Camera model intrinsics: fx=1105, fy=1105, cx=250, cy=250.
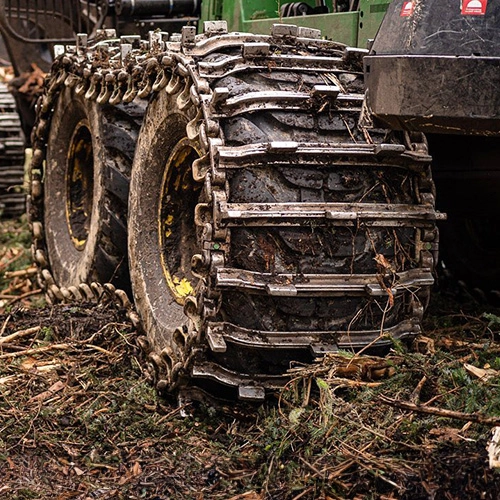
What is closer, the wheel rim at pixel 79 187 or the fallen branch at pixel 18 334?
the fallen branch at pixel 18 334

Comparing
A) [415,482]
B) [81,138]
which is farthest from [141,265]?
[415,482]

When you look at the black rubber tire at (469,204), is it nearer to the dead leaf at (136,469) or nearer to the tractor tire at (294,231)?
the tractor tire at (294,231)

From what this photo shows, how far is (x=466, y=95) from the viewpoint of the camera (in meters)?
3.28

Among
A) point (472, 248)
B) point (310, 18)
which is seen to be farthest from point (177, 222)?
point (472, 248)

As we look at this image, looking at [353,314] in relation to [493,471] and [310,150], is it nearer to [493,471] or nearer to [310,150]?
[310,150]

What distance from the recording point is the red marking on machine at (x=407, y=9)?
3.40 metres

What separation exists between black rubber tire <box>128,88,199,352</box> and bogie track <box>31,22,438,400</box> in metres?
0.31

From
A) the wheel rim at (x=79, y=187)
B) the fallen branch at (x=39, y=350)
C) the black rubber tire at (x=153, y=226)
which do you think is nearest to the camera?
the black rubber tire at (x=153, y=226)

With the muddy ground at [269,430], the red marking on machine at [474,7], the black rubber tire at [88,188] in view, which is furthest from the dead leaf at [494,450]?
the black rubber tire at [88,188]

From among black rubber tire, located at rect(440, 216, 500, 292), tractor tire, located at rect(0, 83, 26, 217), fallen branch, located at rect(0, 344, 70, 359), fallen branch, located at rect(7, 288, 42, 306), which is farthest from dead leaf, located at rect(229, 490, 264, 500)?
tractor tire, located at rect(0, 83, 26, 217)

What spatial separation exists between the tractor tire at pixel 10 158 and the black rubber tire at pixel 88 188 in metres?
1.48

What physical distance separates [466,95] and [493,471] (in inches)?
44.1

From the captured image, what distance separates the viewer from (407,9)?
11.2 feet

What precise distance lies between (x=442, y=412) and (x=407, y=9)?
131 centimetres
